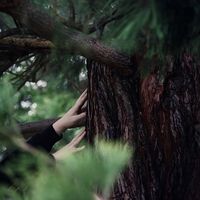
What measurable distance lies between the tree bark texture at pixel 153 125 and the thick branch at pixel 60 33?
0.24 m

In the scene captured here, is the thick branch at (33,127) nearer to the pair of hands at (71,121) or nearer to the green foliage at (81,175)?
the pair of hands at (71,121)

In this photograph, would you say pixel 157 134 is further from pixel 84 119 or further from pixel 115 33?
pixel 115 33

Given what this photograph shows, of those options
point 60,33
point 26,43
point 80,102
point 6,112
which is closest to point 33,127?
point 26,43

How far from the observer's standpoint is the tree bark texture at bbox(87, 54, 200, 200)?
2.58 meters

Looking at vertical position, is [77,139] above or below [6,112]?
below

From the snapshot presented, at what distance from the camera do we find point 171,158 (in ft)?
8.65

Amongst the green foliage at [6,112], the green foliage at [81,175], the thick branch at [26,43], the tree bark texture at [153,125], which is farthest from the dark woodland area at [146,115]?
the green foliage at [81,175]

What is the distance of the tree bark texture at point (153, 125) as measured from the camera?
8.47 feet

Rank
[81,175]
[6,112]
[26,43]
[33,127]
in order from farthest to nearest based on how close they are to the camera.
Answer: [33,127] → [26,43] → [6,112] → [81,175]

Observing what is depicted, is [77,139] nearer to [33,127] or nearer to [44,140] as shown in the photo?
[44,140]

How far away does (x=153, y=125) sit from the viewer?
264 centimetres

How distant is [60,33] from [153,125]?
723mm

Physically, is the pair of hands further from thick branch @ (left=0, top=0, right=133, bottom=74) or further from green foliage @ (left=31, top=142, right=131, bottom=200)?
green foliage @ (left=31, top=142, right=131, bottom=200)

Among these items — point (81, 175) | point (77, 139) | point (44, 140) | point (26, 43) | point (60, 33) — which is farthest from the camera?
point (26, 43)
